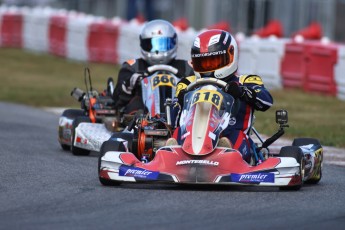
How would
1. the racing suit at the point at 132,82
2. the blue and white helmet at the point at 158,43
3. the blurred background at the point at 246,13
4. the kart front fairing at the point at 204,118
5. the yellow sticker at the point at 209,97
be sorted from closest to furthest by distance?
the kart front fairing at the point at 204,118
the yellow sticker at the point at 209,97
the racing suit at the point at 132,82
the blue and white helmet at the point at 158,43
the blurred background at the point at 246,13

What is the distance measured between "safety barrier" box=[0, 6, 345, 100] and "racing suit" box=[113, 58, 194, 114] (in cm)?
777

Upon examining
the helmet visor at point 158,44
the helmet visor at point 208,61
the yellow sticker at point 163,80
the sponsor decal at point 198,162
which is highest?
the helmet visor at point 208,61

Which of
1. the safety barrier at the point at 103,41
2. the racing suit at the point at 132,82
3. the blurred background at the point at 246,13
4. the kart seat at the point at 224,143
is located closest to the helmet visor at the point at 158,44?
the racing suit at the point at 132,82

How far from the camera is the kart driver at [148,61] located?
12.0 metres

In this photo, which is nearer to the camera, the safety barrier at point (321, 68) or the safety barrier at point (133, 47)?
the safety barrier at point (321, 68)

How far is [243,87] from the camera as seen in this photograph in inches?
352

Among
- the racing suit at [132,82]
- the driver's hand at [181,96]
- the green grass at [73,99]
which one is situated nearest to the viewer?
the driver's hand at [181,96]

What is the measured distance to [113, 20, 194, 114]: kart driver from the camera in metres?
12.0

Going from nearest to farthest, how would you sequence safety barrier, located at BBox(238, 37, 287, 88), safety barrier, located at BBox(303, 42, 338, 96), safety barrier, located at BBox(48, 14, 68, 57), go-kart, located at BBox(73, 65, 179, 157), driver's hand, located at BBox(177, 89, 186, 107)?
driver's hand, located at BBox(177, 89, 186, 107) → go-kart, located at BBox(73, 65, 179, 157) → safety barrier, located at BBox(303, 42, 338, 96) → safety barrier, located at BBox(238, 37, 287, 88) → safety barrier, located at BBox(48, 14, 68, 57)

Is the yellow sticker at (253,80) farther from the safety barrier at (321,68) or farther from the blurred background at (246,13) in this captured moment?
the blurred background at (246,13)

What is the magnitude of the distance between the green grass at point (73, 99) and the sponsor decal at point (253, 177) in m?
5.21

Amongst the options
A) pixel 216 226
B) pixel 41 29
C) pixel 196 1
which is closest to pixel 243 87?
pixel 216 226

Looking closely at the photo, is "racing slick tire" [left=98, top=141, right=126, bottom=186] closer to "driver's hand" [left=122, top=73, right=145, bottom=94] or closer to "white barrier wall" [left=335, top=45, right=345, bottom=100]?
"driver's hand" [left=122, top=73, right=145, bottom=94]

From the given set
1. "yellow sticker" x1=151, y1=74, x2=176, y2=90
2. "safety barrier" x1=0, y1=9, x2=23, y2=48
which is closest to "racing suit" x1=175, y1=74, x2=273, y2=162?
"yellow sticker" x1=151, y1=74, x2=176, y2=90
